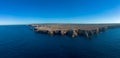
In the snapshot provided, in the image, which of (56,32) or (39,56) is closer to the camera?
(39,56)

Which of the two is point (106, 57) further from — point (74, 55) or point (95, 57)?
point (74, 55)

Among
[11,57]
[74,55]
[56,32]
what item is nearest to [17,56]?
[11,57]

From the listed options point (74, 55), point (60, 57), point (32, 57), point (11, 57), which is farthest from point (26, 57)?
point (74, 55)

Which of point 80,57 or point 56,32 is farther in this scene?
point 56,32

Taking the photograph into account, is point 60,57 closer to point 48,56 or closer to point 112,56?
point 48,56

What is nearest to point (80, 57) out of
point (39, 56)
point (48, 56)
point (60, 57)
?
point (60, 57)

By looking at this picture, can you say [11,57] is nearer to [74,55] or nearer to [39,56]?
[39,56]

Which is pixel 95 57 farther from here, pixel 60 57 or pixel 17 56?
pixel 17 56

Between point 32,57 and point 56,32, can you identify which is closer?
point 32,57
